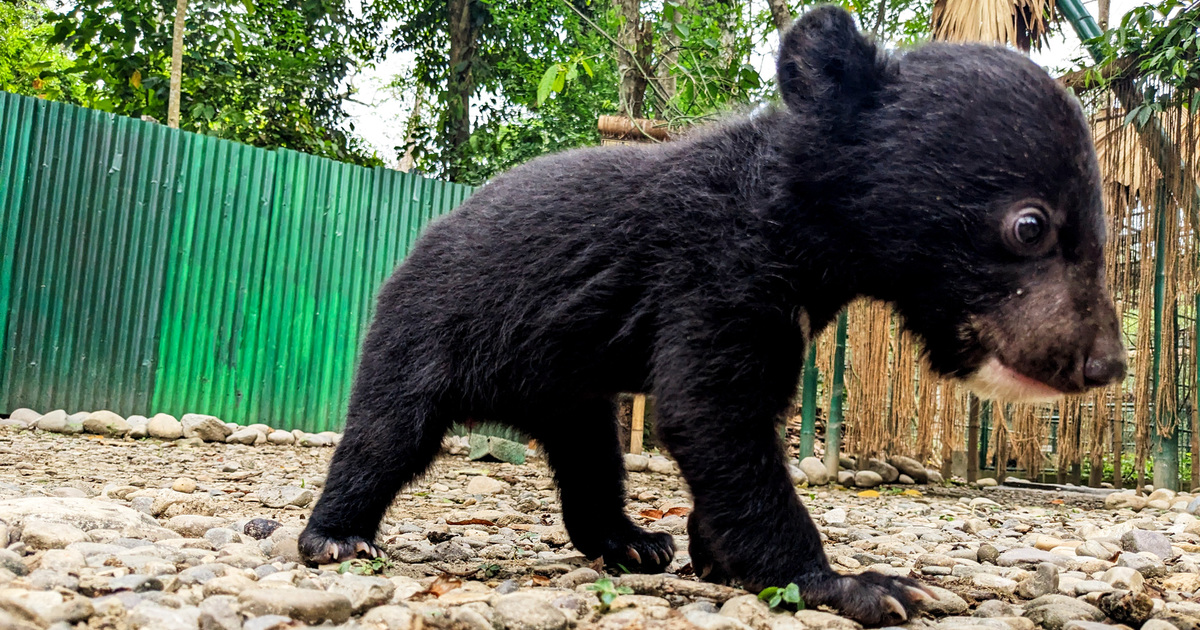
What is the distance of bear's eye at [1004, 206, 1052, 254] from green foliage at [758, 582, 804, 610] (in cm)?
110

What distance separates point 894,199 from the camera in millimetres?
2543

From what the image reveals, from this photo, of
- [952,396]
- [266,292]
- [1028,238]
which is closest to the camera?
[1028,238]

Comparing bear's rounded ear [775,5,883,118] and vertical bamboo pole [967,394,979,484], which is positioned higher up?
bear's rounded ear [775,5,883,118]

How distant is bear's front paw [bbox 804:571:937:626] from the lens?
7.72ft

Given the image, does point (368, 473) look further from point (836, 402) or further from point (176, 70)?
point (176, 70)

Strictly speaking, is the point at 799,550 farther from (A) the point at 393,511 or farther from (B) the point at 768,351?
(A) the point at 393,511

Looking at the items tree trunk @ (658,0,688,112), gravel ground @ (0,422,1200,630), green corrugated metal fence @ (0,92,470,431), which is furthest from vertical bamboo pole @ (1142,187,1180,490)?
green corrugated metal fence @ (0,92,470,431)

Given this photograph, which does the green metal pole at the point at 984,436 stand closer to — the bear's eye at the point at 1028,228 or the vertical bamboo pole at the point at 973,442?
the vertical bamboo pole at the point at 973,442

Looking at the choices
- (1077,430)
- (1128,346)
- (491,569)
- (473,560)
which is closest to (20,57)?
(473,560)

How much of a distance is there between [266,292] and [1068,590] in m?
7.48

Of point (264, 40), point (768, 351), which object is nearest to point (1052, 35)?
point (768, 351)

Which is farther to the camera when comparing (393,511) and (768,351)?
(393,511)

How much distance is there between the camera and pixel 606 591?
2441 millimetres

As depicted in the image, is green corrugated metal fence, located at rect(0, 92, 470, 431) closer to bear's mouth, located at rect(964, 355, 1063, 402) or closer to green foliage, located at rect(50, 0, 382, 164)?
green foliage, located at rect(50, 0, 382, 164)
